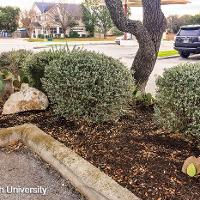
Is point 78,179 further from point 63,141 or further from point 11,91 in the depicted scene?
point 11,91

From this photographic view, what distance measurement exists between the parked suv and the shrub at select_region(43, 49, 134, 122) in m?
16.3

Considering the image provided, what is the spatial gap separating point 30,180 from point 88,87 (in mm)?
1635

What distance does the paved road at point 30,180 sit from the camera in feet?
14.2

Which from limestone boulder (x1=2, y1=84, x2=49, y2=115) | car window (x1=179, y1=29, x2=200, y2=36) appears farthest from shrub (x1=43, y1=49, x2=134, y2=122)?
car window (x1=179, y1=29, x2=200, y2=36)

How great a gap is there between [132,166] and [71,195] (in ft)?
2.38

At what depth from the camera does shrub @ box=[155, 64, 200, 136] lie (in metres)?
4.84

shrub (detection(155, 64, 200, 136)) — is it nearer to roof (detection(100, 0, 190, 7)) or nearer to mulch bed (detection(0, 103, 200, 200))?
mulch bed (detection(0, 103, 200, 200))

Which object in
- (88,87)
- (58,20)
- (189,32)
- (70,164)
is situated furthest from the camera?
(58,20)

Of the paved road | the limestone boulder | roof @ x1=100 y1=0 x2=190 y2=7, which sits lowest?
the paved road

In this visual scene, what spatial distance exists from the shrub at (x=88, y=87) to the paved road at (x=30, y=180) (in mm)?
959

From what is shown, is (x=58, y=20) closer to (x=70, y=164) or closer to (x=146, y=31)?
(x=146, y=31)

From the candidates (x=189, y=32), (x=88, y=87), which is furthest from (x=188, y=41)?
(x=88, y=87)

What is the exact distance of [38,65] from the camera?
7.72m

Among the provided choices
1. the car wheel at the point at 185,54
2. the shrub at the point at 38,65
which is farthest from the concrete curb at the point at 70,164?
the car wheel at the point at 185,54
